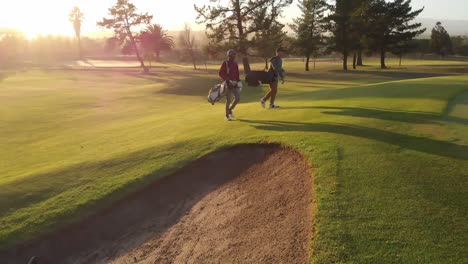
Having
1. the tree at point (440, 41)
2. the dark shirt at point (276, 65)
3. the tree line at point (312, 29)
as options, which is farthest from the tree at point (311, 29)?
the dark shirt at point (276, 65)

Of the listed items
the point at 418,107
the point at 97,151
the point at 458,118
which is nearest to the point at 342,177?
the point at 458,118

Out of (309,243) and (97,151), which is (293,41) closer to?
(97,151)

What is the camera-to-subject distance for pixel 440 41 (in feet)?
277

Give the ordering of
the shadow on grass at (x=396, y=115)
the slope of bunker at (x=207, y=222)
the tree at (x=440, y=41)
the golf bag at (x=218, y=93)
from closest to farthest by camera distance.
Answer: the slope of bunker at (x=207, y=222), the shadow on grass at (x=396, y=115), the golf bag at (x=218, y=93), the tree at (x=440, y=41)

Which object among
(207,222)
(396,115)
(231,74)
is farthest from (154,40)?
(207,222)

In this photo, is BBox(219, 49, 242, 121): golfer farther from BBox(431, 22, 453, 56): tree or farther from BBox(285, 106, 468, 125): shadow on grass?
BBox(431, 22, 453, 56): tree

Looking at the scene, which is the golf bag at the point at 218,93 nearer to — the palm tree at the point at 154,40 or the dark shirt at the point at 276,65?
the dark shirt at the point at 276,65

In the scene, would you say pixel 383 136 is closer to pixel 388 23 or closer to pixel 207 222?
pixel 207 222

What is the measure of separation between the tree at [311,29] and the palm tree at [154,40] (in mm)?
43428

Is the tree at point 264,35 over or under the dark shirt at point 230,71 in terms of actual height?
over

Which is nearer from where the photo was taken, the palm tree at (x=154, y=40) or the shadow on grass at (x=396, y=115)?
the shadow on grass at (x=396, y=115)

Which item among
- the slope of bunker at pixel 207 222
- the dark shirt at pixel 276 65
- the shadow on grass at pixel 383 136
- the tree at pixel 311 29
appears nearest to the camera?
the slope of bunker at pixel 207 222

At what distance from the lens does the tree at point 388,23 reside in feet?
205

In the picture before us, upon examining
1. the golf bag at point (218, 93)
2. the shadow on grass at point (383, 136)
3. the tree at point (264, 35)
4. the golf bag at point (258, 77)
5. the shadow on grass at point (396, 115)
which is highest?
the tree at point (264, 35)
